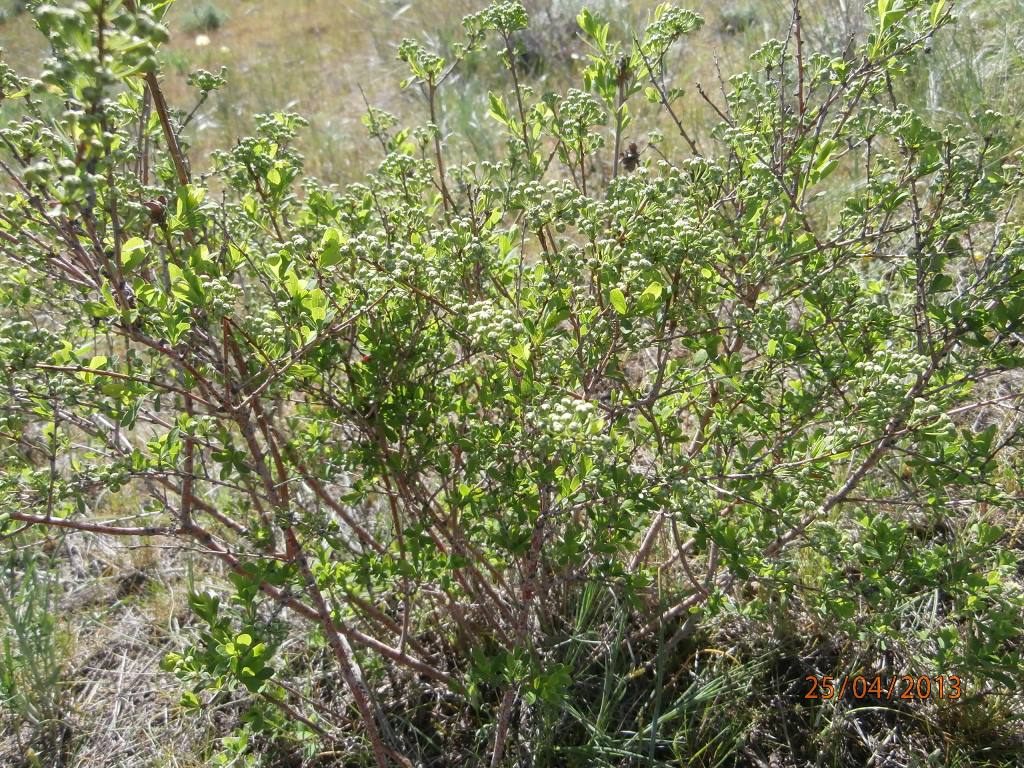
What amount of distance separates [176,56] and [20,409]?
9.51 m

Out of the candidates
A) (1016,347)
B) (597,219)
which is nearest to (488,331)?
(597,219)

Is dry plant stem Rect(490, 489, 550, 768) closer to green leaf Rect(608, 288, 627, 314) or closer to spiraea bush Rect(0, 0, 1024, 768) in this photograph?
spiraea bush Rect(0, 0, 1024, 768)

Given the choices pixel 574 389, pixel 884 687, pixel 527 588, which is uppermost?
pixel 574 389

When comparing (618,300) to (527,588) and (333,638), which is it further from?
(333,638)

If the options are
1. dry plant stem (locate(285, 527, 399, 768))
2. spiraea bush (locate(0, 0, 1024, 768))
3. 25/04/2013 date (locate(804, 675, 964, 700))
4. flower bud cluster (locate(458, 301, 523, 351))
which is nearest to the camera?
→ flower bud cluster (locate(458, 301, 523, 351))

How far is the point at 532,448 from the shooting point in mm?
1515

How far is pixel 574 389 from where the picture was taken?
168cm

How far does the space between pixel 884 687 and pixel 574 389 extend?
55.1 inches

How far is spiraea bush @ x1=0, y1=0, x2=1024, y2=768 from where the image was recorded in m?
1.49

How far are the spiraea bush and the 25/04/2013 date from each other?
0.12 feet

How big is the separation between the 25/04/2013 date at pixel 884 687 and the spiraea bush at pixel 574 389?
1.4 inches

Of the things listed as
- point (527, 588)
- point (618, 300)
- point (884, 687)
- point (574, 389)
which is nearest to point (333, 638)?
point (527, 588)

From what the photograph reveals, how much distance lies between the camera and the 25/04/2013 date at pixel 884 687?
2.09 meters

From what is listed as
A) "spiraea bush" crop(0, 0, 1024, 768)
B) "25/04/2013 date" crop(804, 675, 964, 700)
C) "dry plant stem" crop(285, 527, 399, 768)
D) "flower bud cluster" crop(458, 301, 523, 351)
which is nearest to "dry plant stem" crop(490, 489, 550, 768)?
"spiraea bush" crop(0, 0, 1024, 768)
